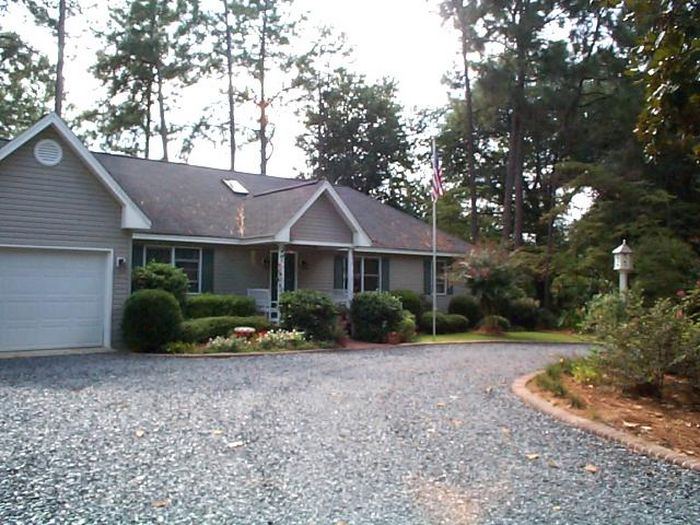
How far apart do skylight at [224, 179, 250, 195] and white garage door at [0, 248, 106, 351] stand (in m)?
7.70

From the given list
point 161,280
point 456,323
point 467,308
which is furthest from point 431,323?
point 161,280

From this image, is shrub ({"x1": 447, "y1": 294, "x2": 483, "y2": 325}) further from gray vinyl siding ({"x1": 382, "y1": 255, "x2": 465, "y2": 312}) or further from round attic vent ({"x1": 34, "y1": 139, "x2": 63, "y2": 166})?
round attic vent ({"x1": 34, "y1": 139, "x2": 63, "y2": 166})

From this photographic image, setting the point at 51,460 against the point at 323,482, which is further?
the point at 51,460

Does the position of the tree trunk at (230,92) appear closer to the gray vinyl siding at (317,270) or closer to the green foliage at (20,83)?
the green foliage at (20,83)

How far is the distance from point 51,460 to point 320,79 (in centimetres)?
3336

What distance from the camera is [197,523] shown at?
377 cm

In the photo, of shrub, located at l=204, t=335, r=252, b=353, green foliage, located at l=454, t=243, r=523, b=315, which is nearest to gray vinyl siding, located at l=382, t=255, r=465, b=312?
green foliage, located at l=454, t=243, r=523, b=315

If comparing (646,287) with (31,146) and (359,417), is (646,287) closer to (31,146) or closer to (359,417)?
(359,417)

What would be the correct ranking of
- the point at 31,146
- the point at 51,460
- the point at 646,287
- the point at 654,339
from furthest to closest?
the point at 646,287, the point at 31,146, the point at 654,339, the point at 51,460

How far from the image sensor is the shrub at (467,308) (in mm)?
20734

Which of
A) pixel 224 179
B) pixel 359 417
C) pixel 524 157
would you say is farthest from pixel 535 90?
pixel 359 417

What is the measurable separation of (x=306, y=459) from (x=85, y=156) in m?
9.95

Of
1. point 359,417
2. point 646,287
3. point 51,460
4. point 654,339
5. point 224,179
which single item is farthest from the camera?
point 224,179

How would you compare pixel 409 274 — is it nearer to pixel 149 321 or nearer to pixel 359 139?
pixel 149 321
